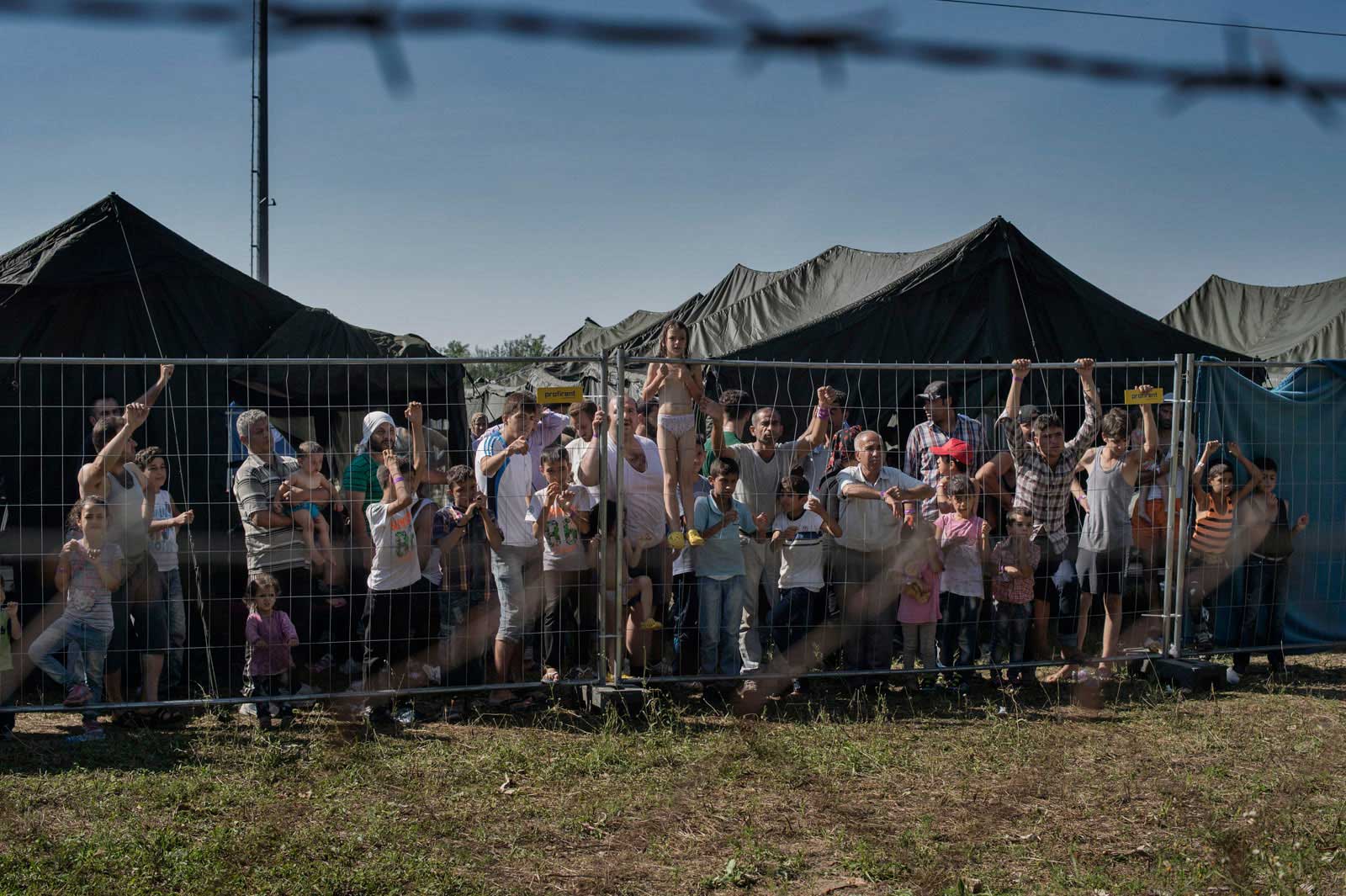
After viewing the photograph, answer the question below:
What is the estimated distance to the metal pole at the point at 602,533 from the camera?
6.36m

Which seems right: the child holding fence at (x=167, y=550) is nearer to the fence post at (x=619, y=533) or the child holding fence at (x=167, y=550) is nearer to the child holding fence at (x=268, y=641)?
the child holding fence at (x=268, y=641)

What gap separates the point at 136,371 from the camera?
7934 millimetres

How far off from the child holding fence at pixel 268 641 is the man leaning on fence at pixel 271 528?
0.07m

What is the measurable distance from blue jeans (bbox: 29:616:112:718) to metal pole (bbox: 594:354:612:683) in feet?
8.99

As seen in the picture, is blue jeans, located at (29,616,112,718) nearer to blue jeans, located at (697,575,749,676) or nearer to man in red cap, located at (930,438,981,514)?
blue jeans, located at (697,575,749,676)

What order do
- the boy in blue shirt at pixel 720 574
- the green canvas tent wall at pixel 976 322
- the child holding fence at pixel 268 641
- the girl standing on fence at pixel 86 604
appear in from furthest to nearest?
1. the green canvas tent wall at pixel 976 322
2. the boy in blue shirt at pixel 720 574
3. the child holding fence at pixel 268 641
4. the girl standing on fence at pixel 86 604

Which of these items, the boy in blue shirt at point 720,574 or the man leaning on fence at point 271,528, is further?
the boy in blue shirt at point 720,574

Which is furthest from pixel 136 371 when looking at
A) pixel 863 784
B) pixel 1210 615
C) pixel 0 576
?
pixel 1210 615

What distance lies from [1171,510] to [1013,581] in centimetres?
110

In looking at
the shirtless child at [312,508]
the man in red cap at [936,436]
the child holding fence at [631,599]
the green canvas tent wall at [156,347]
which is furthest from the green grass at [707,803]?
the green canvas tent wall at [156,347]

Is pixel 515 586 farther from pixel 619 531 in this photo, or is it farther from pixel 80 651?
pixel 80 651

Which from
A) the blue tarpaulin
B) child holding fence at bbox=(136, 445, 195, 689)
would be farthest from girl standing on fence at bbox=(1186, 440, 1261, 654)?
child holding fence at bbox=(136, 445, 195, 689)

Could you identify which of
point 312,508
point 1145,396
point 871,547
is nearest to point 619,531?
point 871,547

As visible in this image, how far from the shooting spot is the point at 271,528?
652 cm
